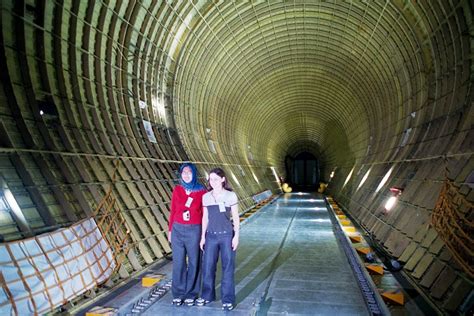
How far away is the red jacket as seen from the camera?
5.07 meters

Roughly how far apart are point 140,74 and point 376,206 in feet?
28.2

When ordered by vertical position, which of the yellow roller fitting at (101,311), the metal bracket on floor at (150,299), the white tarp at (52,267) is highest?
the white tarp at (52,267)

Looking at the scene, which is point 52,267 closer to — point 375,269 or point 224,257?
point 224,257

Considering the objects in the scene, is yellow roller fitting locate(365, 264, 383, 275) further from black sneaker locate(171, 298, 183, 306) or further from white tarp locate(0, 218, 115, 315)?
white tarp locate(0, 218, 115, 315)

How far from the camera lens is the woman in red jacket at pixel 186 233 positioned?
5.07 metres

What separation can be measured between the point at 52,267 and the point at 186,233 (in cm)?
195

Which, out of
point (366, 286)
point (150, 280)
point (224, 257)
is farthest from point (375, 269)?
point (150, 280)

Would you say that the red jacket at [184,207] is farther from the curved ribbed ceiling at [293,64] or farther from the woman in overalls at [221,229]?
the curved ribbed ceiling at [293,64]

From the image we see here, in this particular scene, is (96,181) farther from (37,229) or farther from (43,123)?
(37,229)

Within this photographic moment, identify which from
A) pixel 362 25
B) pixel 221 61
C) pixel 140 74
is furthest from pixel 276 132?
pixel 140 74

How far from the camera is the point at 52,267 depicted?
5.04m

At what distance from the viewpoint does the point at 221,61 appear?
1570 centimetres

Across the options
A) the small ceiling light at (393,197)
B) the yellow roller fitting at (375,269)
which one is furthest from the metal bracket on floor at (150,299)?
the small ceiling light at (393,197)

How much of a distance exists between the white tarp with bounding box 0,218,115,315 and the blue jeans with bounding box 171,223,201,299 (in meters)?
1.51
